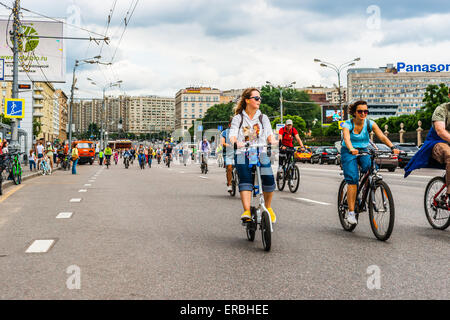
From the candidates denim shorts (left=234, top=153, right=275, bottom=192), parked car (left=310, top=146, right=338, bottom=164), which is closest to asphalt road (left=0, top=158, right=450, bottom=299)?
denim shorts (left=234, top=153, right=275, bottom=192)

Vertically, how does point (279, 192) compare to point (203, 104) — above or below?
below

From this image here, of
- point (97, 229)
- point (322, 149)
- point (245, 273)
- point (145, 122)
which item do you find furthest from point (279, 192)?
point (145, 122)

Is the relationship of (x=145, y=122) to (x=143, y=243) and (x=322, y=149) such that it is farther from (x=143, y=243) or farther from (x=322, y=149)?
(x=143, y=243)

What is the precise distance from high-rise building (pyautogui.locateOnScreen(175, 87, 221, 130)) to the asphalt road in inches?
7366

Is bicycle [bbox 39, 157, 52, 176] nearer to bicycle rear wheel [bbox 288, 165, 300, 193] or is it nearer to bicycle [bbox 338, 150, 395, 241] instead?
bicycle rear wheel [bbox 288, 165, 300, 193]

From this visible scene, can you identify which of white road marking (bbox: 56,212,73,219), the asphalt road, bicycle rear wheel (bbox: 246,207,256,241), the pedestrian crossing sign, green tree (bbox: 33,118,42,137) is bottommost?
white road marking (bbox: 56,212,73,219)

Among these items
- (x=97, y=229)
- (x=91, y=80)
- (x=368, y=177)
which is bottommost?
(x=97, y=229)

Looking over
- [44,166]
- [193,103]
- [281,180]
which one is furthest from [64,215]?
[193,103]

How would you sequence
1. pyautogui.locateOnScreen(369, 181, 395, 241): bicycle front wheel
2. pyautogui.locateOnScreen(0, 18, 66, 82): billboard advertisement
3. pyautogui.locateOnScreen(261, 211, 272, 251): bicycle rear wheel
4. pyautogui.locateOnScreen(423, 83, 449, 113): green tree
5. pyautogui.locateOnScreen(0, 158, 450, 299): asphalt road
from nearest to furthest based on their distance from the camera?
1. pyautogui.locateOnScreen(0, 158, 450, 299): asphalt road
2. pyautogui.locateOnScreen(261, 211, 272, 251): bicycle rear wheel
3. pyautogui.locateOnScreen(369, 181, 395, 241): bicycle front wheel
4. pyautogui.locateOnScreen(0, 18, 66, 82): billboard advertisement
5. pyautogui.locateOnScreen(423, 83, 449, 113): green tree

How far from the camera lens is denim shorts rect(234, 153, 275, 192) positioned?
5.98 metres

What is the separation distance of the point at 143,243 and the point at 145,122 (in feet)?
604

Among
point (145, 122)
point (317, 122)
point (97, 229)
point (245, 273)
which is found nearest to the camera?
point (245, 273)

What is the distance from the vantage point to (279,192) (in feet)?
44.0
